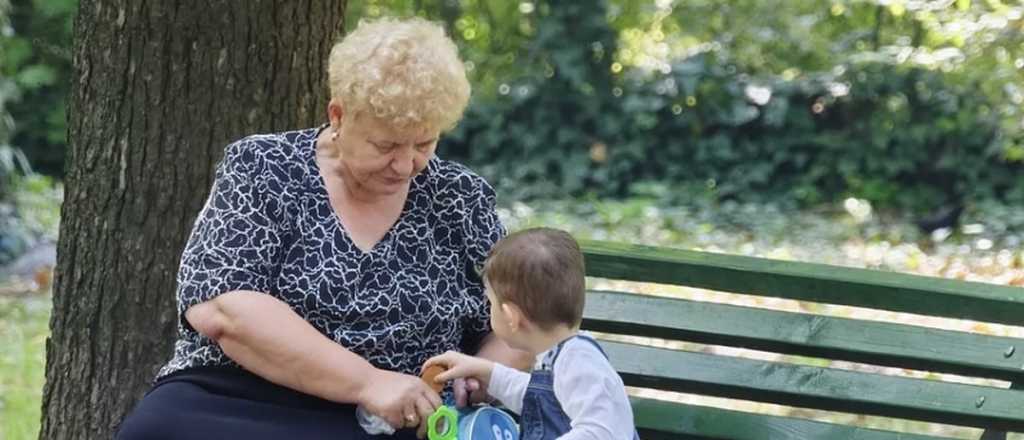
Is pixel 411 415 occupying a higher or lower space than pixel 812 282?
lower

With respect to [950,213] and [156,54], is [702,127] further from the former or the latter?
[156,54]

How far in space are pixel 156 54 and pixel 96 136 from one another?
24cm

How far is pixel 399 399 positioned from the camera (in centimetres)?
285

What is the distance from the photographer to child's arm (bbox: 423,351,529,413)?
293cm

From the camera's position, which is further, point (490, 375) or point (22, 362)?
point (22, 362)

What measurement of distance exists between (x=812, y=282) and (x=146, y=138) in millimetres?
1484

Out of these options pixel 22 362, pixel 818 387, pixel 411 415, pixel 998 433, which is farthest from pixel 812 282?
pixel 22 362

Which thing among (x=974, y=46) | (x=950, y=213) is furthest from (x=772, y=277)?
(x=950, y=213)

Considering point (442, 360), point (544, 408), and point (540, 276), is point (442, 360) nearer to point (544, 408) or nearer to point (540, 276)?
point (544, 408)

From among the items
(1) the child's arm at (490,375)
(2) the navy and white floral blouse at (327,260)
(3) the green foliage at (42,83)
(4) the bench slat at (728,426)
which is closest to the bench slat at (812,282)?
(4) the bench slat at (728,426)

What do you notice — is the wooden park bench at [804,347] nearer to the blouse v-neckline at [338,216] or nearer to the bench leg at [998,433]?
the bench leg at [998,433]

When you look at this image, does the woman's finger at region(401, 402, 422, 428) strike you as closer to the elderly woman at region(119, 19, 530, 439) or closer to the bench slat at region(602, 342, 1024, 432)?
the elderly woman at region(119, 19, 530, 439)

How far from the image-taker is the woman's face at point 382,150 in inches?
113

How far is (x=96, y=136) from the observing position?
3508 millimetres
